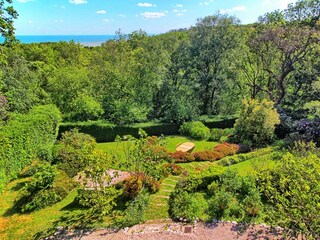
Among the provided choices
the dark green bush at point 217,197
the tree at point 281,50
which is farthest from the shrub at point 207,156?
the tree at point 281,50

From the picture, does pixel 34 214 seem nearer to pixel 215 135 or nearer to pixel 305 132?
pixel 215 135

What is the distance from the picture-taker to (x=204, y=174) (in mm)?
12812

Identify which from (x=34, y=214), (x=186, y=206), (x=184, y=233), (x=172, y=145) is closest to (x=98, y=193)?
(x=34, y=214)

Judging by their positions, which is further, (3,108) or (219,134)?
(219,134)


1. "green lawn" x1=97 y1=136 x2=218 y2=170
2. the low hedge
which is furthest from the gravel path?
the low hedge

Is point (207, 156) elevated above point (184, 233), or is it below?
below

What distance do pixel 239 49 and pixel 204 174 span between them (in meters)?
17.8

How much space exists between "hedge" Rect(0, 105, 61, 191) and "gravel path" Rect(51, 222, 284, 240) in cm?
686

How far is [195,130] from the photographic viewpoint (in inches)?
912

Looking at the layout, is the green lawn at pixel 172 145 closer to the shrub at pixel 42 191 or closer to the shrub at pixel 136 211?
the shrub at pixel 42 191

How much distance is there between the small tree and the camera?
65.0ft

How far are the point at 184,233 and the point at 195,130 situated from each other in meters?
14.0

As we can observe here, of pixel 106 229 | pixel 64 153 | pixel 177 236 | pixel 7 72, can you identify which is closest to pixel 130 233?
pixel 106 229

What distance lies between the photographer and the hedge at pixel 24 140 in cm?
1451
